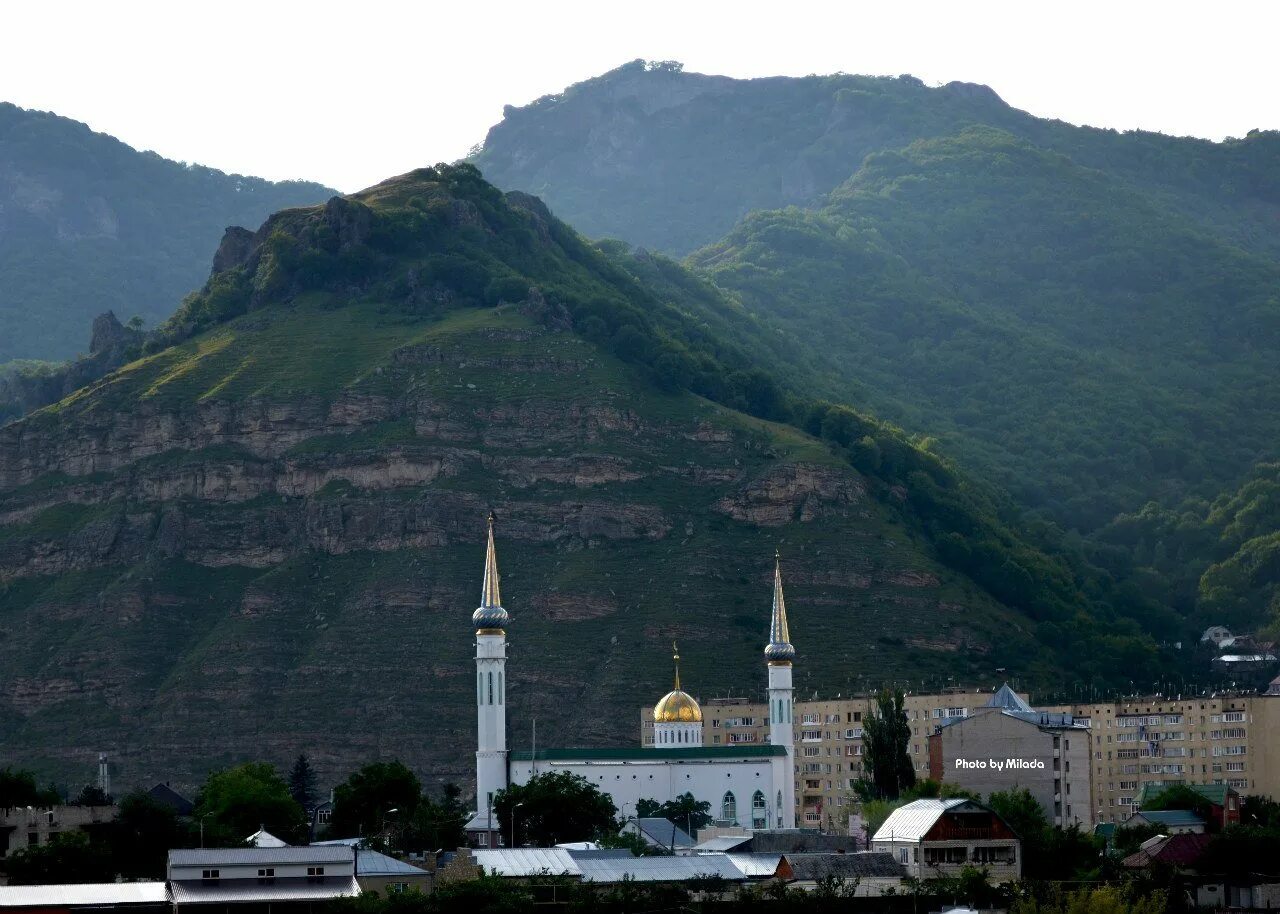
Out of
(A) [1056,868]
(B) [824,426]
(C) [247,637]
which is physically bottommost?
(A) [1056,868]

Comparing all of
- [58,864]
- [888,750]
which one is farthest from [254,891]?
[888,750]

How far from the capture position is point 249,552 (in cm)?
18175

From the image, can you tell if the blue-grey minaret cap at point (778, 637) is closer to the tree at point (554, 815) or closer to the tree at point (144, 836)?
the tree at point (554, 815)

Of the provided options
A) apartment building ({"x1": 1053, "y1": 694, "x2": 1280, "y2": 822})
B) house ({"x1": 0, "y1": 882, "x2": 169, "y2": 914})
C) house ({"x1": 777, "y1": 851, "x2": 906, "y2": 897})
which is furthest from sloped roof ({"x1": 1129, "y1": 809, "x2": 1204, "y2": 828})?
house ({"x1": 0, "y1": 882, "x2": 169, "y2": 914})

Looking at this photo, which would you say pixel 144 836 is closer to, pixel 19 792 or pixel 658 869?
pixel 19 792

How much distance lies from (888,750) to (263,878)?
50.9 m

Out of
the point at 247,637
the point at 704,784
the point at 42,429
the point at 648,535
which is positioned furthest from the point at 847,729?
the point at 42,429

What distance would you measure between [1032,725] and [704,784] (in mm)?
18575

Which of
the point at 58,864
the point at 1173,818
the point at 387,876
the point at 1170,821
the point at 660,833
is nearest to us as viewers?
the point at 387,876

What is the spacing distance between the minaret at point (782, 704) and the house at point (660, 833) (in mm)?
15235

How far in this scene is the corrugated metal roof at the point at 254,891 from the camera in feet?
314

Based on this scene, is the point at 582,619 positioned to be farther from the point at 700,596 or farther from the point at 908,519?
the point at 908,519

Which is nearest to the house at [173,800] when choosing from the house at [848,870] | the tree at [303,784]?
the tree at [303,784]

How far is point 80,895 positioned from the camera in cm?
9488
